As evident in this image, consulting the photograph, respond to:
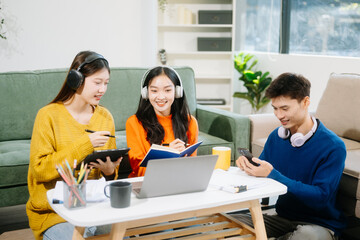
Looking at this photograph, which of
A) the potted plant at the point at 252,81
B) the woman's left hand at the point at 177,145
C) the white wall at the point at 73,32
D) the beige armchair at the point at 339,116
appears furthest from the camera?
the potted plant at the point at 252,81

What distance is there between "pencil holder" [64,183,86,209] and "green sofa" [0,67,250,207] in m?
1.18

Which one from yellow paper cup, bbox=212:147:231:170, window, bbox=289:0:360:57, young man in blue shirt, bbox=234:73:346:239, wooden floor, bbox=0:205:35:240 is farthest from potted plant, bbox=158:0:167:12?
yellow paper cup, bbox=212:147:231:170

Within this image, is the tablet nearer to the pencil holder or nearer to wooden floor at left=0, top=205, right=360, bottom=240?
the pencil holder

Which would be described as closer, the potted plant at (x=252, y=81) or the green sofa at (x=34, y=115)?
the green sofa at (x=34, y=115)

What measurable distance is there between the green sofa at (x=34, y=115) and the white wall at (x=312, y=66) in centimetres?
138

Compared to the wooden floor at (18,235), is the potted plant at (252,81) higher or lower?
higher

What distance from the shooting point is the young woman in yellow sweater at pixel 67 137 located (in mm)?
1644

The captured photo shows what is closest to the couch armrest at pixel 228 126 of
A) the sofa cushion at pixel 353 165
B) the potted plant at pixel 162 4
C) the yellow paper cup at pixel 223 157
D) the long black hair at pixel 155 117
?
the sofa cushion at pixel 353 165

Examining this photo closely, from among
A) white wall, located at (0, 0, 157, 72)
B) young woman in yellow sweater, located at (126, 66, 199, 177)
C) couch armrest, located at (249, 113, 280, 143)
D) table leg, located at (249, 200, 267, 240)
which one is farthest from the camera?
white wall, located at (0, 0, 157, 72)

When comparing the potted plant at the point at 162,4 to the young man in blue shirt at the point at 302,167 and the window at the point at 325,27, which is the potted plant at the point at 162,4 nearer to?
the window at the point at 325,27

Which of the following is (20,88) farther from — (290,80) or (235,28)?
(235,28)

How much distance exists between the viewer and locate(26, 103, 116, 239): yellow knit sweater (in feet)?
5.39

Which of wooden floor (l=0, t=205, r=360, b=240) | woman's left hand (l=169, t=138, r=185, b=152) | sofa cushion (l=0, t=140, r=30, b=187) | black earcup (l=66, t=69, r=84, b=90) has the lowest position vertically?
wooden floor (l=0, t=205, r=360, b=240)

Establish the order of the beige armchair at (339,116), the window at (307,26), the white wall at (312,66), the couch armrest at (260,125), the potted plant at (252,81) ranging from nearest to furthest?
the beige armchair at (339,116), the couch armrest at (260,125), the white wall at (312,66), the window at (307,26), the potted plant at (252,81)
